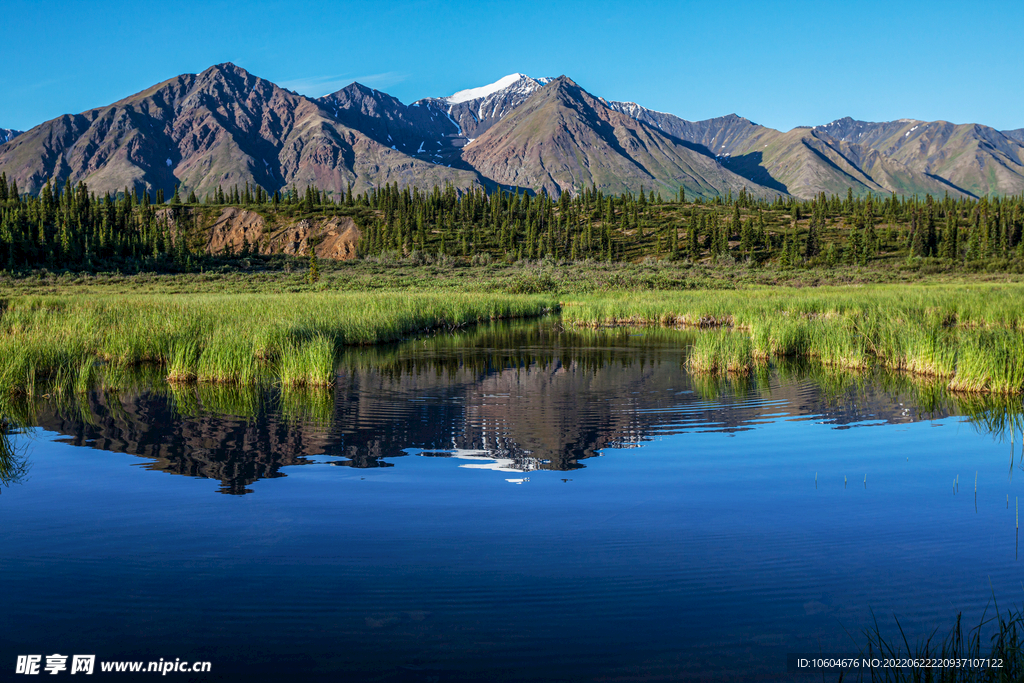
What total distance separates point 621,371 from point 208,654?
1643 cm

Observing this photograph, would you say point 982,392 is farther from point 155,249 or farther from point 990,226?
point 990,226

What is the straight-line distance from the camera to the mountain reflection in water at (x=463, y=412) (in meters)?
11.0

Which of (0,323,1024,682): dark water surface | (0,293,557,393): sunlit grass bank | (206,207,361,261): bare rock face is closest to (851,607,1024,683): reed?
(0,323,1024,682): dark water surface

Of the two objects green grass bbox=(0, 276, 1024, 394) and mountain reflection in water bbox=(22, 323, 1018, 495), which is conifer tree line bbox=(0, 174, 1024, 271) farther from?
mountain reflection in water bbox=(22, 323, 1018, 495)

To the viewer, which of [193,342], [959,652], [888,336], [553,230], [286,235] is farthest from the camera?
[286,235]

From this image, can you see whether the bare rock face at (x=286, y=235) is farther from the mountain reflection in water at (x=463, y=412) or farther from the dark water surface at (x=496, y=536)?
the dark water surface at (x=496, y=536)

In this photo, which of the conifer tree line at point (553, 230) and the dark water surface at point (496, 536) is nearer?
the dark water surface at point (496, 536)

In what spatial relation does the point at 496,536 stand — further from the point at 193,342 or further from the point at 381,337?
the point at 381,337

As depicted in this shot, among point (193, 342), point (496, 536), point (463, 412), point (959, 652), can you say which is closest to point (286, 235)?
point (193, 342)

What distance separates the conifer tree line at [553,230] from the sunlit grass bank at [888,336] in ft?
219

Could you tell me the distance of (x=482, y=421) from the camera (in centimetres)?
1365

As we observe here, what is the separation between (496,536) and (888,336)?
59.6ft

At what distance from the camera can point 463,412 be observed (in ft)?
47.8

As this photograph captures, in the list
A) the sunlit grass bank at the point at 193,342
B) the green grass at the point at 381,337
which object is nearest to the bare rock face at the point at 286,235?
the green grass at the point at 381,337
